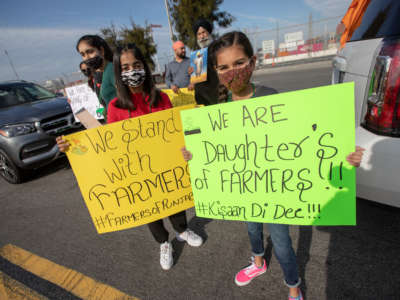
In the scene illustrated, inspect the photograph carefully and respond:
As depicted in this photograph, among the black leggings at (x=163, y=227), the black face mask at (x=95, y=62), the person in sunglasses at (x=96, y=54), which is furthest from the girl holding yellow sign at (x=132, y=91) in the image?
the black face mask at (x=95, y=62)

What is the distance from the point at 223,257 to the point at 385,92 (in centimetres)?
172

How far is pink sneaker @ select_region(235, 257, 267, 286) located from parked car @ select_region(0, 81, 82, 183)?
4277 mm

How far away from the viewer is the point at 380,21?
1500mm

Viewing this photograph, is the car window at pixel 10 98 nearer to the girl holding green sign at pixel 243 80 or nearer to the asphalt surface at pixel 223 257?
the asphalt surface at pixel 223 257

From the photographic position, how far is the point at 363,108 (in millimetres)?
1498

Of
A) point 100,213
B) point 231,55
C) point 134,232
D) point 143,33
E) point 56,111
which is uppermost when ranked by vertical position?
point 143,33

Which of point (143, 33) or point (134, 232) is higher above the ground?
point (143, 33)

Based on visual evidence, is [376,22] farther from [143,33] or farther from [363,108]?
[143,33]

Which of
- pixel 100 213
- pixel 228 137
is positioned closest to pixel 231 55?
pixel 228 137

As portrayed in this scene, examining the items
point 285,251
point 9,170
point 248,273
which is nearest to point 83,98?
point 9,170

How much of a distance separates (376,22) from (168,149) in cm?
175

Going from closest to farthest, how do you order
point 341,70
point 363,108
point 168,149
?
point 363,108, point 168,149, point 341,70

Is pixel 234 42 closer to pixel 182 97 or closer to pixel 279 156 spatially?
pixel 279 156

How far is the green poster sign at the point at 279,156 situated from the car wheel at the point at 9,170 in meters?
4.64
